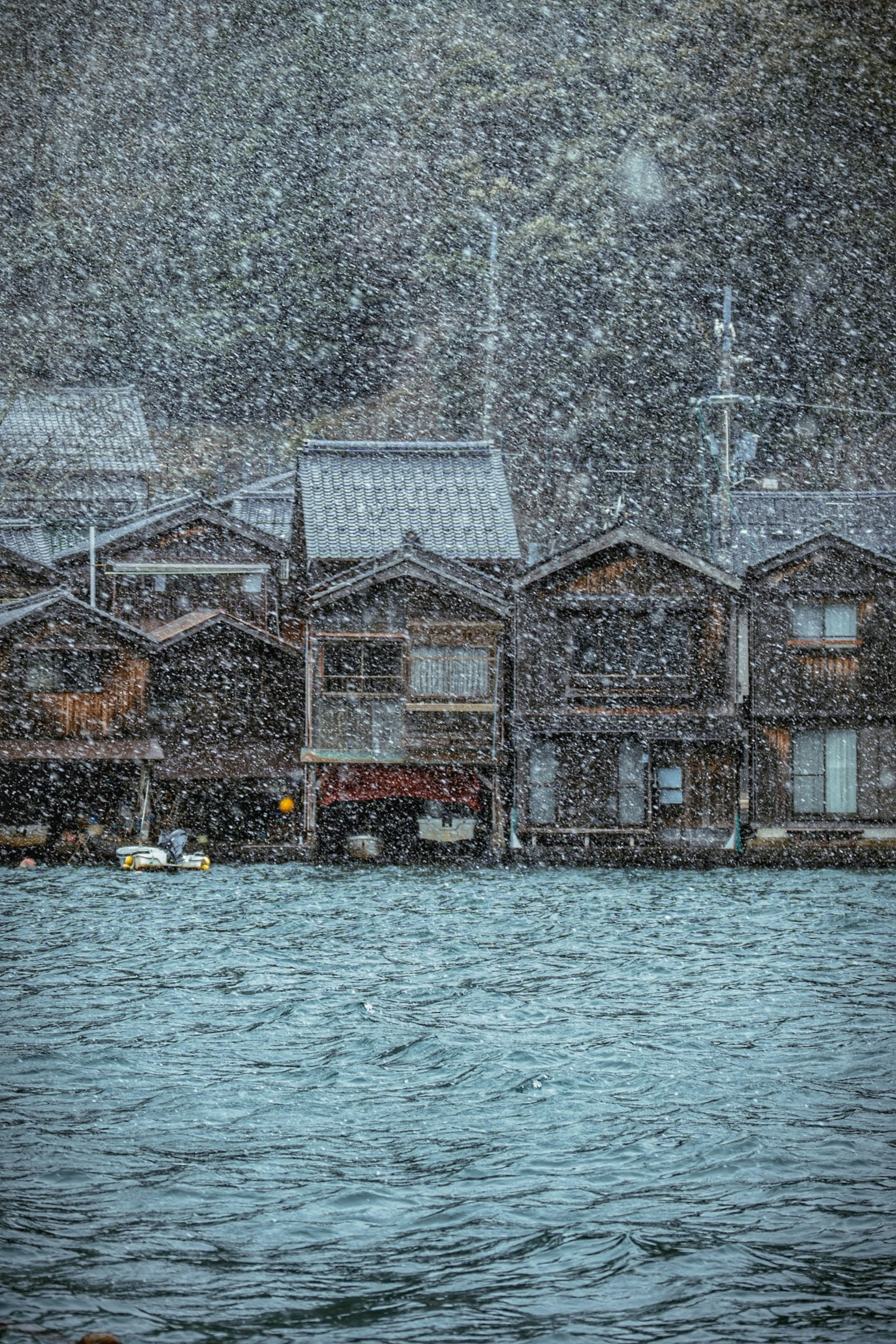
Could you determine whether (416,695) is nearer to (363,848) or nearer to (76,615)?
(363,848)

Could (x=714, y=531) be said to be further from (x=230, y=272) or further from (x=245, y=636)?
(x=230, y=272)

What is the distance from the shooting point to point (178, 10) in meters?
80.1

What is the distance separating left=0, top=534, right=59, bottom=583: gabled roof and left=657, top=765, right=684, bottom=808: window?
1797cm

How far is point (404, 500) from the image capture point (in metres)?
36.3

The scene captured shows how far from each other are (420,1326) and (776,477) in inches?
1600

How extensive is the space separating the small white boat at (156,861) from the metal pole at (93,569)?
26.2 feet

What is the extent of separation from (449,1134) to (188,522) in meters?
28.9

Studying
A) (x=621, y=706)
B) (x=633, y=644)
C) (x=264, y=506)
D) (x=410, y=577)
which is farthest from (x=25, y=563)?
(x=621, y=706)

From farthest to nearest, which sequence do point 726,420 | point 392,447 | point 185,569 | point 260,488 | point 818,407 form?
1. point 260,488
2. point 818,407
3. point 185,569
4. point 726,420
5. point 392,447

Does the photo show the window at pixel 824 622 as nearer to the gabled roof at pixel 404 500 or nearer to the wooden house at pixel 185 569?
the gabled roof at pixel 404 500

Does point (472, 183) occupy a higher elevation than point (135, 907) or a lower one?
→ higher

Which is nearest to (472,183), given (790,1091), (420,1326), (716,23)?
(716,23)

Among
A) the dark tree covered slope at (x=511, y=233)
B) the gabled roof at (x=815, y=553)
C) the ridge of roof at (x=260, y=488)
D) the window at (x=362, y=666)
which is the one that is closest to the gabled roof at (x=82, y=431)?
the ridge of roof at (x=260, y=488)

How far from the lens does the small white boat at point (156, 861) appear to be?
97.5 feet
